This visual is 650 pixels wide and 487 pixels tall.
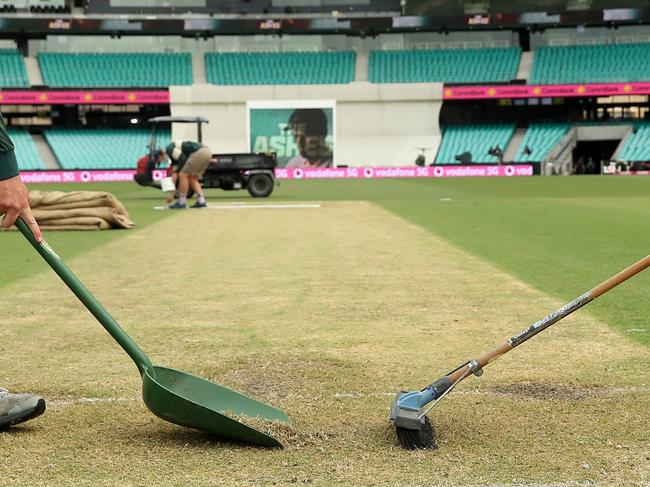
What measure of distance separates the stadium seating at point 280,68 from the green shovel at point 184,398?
58.4m

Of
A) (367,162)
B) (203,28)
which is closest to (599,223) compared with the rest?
(367,162)

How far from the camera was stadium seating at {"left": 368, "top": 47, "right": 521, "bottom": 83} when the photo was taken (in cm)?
6244

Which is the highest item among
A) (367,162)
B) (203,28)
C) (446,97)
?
(203,28)

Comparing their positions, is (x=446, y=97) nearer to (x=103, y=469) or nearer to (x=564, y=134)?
(x=564, y=134)

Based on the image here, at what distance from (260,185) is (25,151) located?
111ft

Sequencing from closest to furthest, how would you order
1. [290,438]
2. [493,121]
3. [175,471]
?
[175,471] → [290,438] → [493,121]

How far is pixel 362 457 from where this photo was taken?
3957mm

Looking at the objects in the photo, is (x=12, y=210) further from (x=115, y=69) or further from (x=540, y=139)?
(x=115, y=69)

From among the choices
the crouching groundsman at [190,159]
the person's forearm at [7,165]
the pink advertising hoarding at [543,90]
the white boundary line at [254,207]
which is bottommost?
the white boundary line at [254,207]

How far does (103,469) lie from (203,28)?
6024 centimetres

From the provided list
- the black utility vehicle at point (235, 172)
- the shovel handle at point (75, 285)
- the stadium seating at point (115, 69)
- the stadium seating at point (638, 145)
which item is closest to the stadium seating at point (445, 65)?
the stadium seating at point (638, 145)

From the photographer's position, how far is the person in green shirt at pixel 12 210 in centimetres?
423

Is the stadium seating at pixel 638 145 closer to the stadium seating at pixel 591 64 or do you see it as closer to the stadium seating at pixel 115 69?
the stadium seating at pixel 591 64

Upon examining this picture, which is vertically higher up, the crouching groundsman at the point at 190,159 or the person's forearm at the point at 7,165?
the person's forearm at the point at 7,165
